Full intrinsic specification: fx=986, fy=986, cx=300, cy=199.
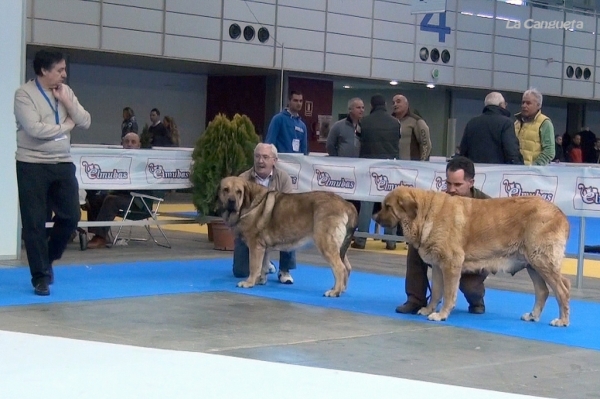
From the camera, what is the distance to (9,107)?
10352mm

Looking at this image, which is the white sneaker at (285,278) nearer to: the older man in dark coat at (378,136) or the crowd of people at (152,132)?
the older man in dark coat at (378,136)

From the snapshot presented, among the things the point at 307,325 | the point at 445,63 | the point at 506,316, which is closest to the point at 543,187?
the point at 506,316

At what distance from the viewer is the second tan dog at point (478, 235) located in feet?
25.2

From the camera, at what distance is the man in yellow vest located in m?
10.8

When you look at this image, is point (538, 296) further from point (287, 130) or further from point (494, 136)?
point (287, 130)

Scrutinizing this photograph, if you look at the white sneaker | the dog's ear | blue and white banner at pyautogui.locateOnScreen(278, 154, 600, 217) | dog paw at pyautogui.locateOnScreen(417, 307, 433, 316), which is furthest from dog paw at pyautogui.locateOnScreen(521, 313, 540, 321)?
the dog's ear

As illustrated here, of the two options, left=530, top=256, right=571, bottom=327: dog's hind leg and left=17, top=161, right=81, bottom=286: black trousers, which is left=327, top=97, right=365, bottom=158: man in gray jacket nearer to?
left=17, top=161, right=81, bottom=286: black trousers

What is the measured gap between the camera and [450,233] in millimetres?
7793

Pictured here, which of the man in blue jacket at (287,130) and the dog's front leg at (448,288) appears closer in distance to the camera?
the dog's front leg at (448,288)

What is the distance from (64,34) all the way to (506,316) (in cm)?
1810

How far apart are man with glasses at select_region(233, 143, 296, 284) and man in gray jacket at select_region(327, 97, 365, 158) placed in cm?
346

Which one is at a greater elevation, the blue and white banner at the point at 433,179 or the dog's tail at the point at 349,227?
the blue and white banner at the point at 433,179

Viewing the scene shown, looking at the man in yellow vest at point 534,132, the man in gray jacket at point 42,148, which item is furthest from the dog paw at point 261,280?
the man in yellow vest at point 534,132

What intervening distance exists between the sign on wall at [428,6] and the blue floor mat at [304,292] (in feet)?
38.1
